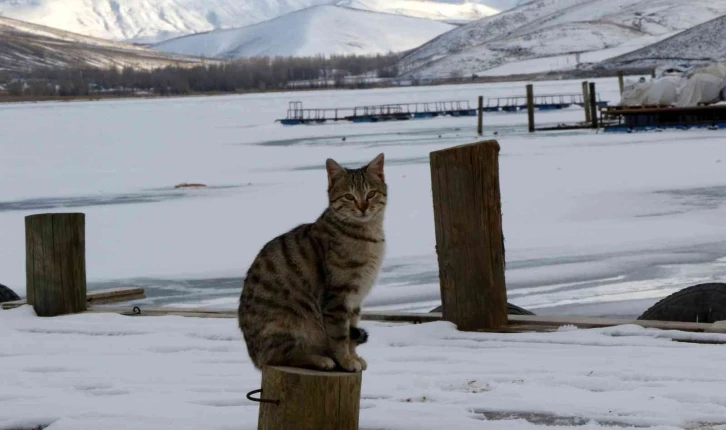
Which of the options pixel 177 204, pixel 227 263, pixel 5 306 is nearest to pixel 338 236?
pixel 5 306

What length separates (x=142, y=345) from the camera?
764 centimetres

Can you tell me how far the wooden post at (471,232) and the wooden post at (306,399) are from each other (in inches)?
110

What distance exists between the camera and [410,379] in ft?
20.7

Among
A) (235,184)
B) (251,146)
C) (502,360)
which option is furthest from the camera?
(251,146)

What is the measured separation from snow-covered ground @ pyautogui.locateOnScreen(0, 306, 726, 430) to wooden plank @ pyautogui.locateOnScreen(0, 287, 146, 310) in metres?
1.10

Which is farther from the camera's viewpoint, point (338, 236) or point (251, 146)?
point (251, 146)

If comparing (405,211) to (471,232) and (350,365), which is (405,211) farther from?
(350,365)

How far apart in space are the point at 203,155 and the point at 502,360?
89.8 ft

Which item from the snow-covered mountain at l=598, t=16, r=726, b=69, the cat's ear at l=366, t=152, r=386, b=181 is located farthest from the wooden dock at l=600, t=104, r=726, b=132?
the snow-covered mountain at l=598, t=16, r=726, b=69

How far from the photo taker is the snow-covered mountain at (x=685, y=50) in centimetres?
14512

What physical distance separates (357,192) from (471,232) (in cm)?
240

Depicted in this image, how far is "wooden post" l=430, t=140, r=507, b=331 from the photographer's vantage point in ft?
24.2

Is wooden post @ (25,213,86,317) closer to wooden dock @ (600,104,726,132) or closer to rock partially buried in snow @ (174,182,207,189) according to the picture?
rock partially buried in snow @ (174,182,207,189)

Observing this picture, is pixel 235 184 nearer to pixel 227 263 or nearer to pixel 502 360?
pixel 227 263
